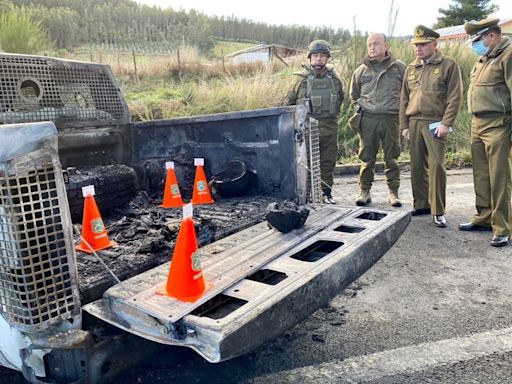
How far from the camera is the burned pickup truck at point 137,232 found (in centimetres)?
171

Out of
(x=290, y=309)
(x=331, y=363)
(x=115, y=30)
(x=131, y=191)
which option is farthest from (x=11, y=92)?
(x=115, y=30)

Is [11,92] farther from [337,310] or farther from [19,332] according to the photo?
[337,310]

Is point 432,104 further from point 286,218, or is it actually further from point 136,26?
point 136,26

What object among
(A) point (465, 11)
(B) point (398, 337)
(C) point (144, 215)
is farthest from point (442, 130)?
(A) point (465, 11)

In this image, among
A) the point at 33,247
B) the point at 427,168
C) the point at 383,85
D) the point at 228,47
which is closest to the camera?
the point at 33,247

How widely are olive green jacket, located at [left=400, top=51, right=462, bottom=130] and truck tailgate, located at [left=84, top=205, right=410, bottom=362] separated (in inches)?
101

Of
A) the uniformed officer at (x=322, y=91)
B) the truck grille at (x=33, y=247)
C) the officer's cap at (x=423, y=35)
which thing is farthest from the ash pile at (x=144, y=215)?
the officer's cap at (x=423, y=35)

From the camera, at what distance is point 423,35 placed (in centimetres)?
494

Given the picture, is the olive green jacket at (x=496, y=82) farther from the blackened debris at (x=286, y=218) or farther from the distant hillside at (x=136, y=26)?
the distant hillside at (x=136, y=26)

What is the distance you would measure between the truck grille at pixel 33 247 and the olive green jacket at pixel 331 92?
14.0 feet

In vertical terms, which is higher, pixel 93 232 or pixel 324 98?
pixel 324 98

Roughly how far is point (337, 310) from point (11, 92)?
258 centimetres

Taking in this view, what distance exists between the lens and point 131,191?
11.4ft

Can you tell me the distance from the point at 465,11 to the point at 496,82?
34.4 meters
